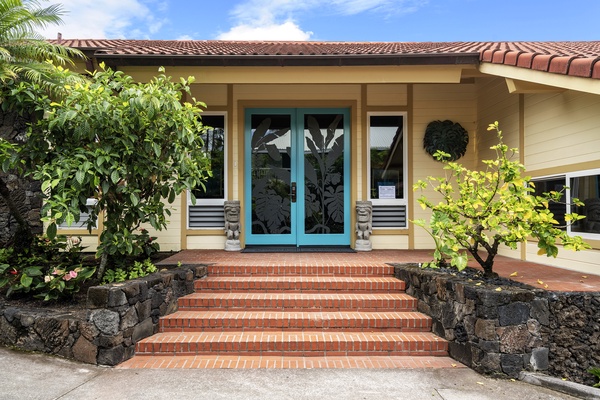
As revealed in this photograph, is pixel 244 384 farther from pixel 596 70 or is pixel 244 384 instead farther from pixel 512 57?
pixel 512 57

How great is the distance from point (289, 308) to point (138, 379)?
1693 mm

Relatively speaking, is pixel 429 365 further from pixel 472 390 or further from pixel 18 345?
pixel 18 345

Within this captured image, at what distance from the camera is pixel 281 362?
3.51 meters

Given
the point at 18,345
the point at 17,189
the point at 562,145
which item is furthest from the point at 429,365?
the point at 17,189

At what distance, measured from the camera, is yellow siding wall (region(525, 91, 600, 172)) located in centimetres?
444

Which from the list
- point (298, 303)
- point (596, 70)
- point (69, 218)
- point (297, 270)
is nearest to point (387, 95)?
point (596, 70)

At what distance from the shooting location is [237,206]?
6.40m

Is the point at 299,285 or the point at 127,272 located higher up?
the point at 127,272

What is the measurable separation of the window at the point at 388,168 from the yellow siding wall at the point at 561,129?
79.2 inches

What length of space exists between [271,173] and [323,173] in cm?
94

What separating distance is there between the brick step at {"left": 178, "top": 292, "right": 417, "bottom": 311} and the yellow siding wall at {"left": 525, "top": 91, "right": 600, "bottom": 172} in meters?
2.71

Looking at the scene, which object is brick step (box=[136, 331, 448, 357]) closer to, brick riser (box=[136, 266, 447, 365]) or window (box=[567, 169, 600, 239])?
brick riser (box=[136, 266, 447, 365])

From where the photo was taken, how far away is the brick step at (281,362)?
342 centimetres

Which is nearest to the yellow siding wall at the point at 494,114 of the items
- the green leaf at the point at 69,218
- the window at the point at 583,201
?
the window at the point at 583,201
